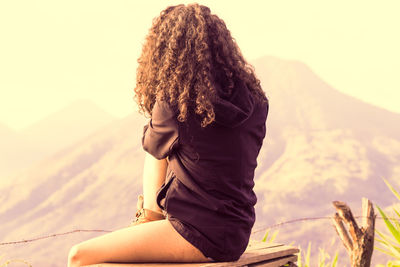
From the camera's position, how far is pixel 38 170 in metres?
106

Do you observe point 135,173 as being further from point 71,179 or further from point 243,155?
point 243,155

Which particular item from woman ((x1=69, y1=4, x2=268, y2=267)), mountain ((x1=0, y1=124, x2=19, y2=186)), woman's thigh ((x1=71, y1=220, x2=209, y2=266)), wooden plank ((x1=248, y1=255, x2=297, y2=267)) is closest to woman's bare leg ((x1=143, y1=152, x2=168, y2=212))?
woman ((x1=69, y1=4, x2=268, y2=267))

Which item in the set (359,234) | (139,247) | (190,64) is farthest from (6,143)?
(190,64)

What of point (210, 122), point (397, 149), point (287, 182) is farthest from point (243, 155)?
point (397, 149)

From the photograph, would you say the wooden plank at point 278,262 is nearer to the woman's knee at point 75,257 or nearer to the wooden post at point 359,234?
the woman's knee at point 75,257

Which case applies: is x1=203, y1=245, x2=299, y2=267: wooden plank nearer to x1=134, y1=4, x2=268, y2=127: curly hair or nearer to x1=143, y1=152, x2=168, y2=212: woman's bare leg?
x1=143, y1=152, x2=168, y2=212: woman's bare leg

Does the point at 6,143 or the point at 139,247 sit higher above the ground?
the point at 139,247

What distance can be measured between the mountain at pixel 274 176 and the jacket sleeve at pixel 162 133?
69.2 metres

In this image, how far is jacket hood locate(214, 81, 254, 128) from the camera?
1.88 m

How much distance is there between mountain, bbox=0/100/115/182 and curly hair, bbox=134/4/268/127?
126591 mm

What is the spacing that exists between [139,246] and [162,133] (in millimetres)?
477

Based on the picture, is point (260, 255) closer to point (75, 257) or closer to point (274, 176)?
point (75, 257)

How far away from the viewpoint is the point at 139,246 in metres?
1.92

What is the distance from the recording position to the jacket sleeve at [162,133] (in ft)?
6.07
